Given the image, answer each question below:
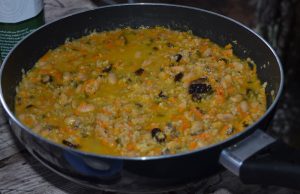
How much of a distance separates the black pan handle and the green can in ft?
3.40

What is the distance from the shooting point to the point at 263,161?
4.30 feet

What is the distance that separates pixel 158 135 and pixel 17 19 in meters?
0.78

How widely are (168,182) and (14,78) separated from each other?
754mm

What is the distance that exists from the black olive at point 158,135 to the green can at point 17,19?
748 mm

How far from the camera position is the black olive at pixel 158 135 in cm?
160

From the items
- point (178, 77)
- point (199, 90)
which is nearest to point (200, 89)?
point (199, 90)

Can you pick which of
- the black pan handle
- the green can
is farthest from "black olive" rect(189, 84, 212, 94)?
the green can

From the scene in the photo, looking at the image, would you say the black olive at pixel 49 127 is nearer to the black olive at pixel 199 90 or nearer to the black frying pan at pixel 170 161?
the black frying pan at pixel 170 161

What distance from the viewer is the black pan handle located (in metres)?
1.29

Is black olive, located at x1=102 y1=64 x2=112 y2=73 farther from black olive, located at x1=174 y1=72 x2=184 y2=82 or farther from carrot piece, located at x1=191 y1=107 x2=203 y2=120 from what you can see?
carrot piece, located at x1=191 y1=107 x2=203 y2=120

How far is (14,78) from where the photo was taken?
187cm

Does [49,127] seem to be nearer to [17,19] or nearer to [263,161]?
[17,19]

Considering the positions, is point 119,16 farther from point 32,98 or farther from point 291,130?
point 291,130

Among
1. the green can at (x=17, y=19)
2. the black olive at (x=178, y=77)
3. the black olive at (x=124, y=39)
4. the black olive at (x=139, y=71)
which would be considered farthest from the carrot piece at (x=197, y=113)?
the green can at (x=17, y=19)
